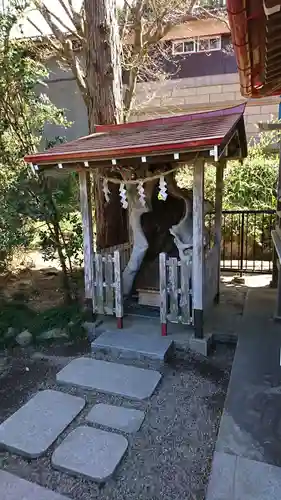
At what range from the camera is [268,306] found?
483cm

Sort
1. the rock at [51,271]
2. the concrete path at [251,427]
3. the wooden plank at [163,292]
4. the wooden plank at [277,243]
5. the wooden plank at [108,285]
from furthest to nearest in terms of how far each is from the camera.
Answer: the rock at [51,271]
the wooden plank at [108,285]
the wooden plank at [163,292]
the wooden plank at [277,243]
the concrete path at [251,427]

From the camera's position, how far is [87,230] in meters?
4.36

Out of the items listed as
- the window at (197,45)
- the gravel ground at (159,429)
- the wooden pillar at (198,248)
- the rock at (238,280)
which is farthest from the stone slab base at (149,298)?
the window at (197,45)

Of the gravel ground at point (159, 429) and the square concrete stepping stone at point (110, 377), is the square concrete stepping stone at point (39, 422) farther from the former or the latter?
the square concrete stepping stone at point (110, 377)

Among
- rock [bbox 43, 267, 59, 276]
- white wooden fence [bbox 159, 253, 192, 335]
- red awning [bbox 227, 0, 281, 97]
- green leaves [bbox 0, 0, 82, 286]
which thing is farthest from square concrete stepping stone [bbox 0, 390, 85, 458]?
rock [bbox 43, 267, 59, 276]

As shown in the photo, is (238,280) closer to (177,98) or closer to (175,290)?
(175,290)

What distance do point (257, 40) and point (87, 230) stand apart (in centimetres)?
273

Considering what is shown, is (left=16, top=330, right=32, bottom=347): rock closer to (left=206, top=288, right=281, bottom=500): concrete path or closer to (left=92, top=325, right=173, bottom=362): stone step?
(left=92, top=325, right=173, bottom=362): stone step

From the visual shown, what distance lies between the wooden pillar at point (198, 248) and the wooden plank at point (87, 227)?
1.32 meters

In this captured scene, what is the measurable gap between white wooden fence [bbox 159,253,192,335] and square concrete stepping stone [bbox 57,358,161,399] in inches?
29.0

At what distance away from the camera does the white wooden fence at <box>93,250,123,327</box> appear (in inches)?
169

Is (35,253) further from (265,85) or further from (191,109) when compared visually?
(191,109)

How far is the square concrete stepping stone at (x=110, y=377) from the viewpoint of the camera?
→ 3.30 m

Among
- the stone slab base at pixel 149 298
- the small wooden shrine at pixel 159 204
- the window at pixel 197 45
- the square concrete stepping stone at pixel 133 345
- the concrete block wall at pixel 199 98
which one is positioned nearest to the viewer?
the small wooden shrine at pixel 159 204
